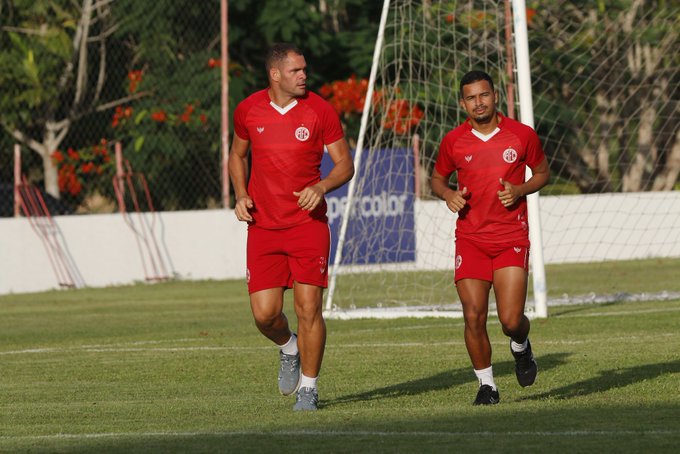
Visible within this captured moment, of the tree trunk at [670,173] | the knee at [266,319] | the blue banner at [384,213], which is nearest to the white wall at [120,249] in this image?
the blue banner at [384,213]

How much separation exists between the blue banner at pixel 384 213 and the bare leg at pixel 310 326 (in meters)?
10.8

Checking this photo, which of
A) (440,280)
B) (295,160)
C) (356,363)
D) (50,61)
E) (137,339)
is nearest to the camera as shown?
(295,160)

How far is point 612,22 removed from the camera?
20781 mm

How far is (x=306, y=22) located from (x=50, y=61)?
5343 mm

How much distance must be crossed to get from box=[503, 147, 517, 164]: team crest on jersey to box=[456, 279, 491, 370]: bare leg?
0.73 m

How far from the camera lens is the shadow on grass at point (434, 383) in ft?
30.9

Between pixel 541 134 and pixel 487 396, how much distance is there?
625 inches

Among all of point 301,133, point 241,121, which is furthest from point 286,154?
point 241,121

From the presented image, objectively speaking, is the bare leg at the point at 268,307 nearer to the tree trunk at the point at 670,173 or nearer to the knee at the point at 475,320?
the knee at the point at 475,320

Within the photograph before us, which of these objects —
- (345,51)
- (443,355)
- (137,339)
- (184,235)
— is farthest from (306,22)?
(443,355)

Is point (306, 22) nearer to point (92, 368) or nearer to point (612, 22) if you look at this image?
point (612, 22)

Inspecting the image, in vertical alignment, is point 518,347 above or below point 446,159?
below

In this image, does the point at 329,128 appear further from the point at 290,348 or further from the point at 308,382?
the point at 308,382

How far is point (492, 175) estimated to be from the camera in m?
8.86
